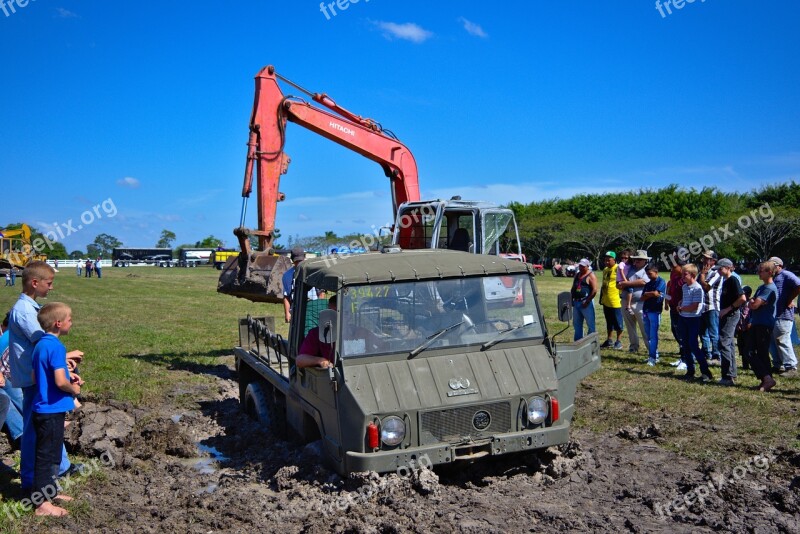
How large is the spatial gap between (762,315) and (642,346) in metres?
4.25

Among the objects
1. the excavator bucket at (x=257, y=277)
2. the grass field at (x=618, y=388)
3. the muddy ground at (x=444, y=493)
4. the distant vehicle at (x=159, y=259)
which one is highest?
the distant vehicle at (x=159, y=259)

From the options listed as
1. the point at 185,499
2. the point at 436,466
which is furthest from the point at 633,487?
the point at 185,499

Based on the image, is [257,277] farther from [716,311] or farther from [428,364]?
[716,311]

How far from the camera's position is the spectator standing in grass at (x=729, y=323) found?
984cm

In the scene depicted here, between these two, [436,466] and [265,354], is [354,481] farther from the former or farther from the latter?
[265,354]

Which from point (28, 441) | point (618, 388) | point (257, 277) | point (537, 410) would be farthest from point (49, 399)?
point (618, 388)

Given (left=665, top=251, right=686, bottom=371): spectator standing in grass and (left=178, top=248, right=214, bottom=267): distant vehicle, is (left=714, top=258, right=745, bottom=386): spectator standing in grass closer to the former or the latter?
(left=665, top=251, right=686, bottom=371): spectator standing in grass

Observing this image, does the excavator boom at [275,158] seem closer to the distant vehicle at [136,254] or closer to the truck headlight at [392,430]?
the truck headlight at [392,430]

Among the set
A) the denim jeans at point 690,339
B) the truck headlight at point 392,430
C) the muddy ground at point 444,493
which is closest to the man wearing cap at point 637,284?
the denim jeans at point 690,339

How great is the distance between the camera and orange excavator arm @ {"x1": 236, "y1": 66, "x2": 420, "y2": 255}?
43.2 feet

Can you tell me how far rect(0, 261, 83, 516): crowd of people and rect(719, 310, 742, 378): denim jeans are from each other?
8268mm

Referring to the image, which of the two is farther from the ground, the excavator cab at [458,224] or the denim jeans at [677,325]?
the excavator cab at [458,224]

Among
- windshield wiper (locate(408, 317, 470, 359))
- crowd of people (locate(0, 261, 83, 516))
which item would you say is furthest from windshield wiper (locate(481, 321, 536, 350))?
crowd of people (locate(0, 261, 83, 516))

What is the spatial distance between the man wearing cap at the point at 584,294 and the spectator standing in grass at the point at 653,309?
127 centimetres
